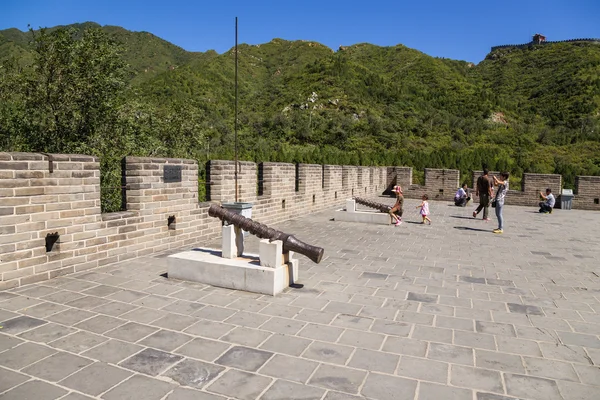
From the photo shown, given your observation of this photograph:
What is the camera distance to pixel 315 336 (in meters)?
3.43

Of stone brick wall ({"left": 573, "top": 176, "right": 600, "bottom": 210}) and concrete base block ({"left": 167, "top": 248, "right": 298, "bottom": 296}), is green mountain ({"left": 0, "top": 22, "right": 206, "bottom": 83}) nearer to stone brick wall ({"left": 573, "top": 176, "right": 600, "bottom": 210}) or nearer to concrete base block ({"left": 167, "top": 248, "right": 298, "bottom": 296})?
stone brick wall ({"left": 573, "top": 176, "right": 600, "bottom": 210})

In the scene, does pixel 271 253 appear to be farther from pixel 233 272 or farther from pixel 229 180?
pixel 229 180

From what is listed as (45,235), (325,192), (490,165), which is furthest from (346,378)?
(490,165)

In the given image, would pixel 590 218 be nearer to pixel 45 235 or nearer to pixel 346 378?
pixel 346 378

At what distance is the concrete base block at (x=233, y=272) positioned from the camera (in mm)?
4516

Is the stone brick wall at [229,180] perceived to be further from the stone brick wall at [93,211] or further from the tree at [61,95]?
the tree at [61,95]

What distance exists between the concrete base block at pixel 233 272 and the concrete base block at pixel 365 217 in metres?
6.11

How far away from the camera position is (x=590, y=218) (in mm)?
13750

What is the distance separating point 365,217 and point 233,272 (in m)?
6.77

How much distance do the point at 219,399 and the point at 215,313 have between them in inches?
56.8

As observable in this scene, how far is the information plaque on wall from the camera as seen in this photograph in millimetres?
6590

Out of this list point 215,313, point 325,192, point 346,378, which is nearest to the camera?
point 346,378

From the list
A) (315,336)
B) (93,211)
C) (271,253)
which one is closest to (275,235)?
(271,253)

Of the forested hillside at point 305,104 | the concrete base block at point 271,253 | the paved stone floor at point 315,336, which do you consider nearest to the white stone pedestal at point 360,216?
the paved stone floor at point 315,336
